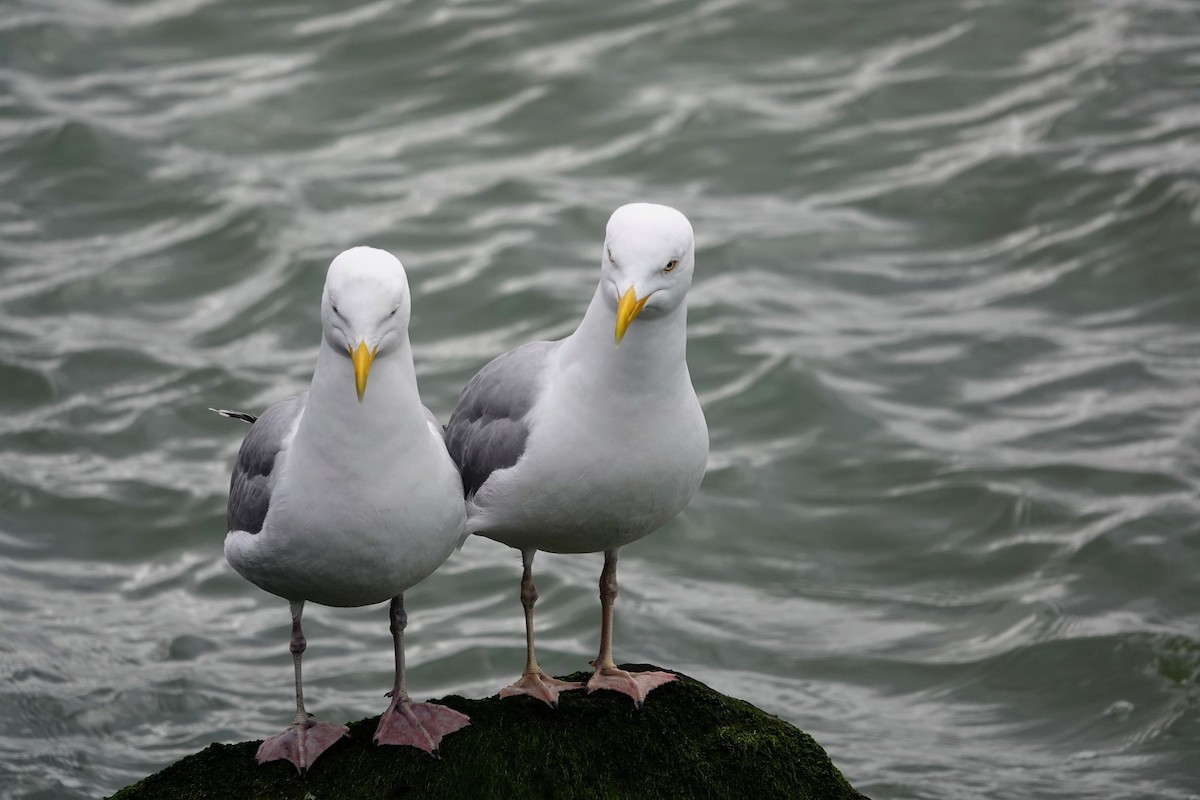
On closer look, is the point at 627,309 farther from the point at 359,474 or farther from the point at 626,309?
the point at 359,474

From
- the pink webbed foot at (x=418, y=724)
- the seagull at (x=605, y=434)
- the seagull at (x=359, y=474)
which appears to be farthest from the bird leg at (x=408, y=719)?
the seagull at (x=605, y=434)

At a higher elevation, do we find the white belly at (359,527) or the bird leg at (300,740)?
the white belly at (359,527)

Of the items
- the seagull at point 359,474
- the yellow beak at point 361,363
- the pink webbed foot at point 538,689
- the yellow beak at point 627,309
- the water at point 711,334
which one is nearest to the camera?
the yellow beak at point 361,363

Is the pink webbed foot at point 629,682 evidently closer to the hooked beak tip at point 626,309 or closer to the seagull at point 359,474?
the seagull at point 359,474

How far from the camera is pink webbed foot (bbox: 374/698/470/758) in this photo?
16.8ft

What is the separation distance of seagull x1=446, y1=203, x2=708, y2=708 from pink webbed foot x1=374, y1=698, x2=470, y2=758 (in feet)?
2.11

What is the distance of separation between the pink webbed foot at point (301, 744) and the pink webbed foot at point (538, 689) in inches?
23.9

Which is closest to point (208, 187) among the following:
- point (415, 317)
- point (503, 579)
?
point (415, 317)

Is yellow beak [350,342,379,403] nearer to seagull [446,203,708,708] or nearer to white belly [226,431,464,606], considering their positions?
white belly [226,431,464,606]

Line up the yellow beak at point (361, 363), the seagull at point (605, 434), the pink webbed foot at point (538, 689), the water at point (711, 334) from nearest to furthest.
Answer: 1. the yellow beak at point (361, 363)
2. the seagull at point (605, 434)
3. the pink webbed foot at point (538, 689)
4. the water at point (711, 334)

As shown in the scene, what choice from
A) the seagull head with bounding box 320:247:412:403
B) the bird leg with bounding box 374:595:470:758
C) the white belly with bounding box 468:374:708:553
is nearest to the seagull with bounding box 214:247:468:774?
the seagull head with bounding box 320:247:412:403

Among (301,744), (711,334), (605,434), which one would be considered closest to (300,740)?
(301,744)

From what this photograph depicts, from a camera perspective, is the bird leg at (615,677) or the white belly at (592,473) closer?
the white belly at (592,473)

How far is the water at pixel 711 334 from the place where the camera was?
853 cm
